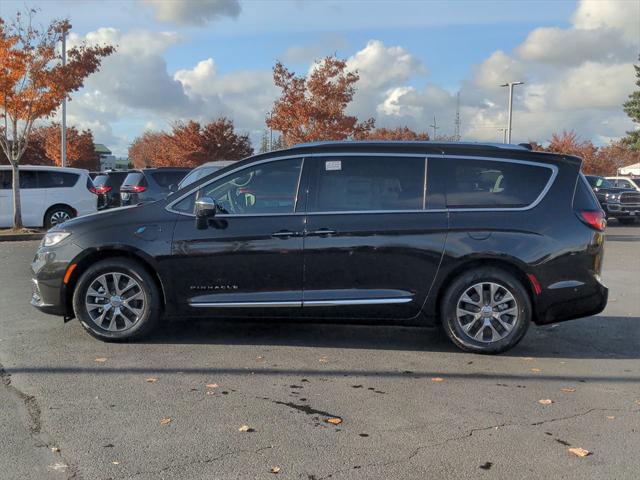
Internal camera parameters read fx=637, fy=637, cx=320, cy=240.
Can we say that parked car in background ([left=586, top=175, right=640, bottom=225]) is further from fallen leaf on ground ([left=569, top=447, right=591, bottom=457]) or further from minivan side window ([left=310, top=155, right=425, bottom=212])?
fallen leaf on ground ([left=569, top=447, right=591, bottom=457])

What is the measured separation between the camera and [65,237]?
19.4 ft

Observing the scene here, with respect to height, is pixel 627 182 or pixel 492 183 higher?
pixel 627 182

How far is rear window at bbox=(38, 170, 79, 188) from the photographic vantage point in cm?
1652

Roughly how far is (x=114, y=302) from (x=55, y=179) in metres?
12.0

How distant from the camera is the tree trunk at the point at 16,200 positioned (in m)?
16.0

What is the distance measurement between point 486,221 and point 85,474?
385 cm

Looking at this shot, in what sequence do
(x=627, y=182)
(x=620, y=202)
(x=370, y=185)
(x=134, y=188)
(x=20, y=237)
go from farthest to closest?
(x=627, y=182), (x=620, y=202), (x=134, y=188), (x=20, y=237), (x=370, y=185)

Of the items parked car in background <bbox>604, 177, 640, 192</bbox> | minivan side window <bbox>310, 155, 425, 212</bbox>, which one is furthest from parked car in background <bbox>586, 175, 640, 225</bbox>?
minivan side window <bbox>310, 155, 425, 212</bbox>

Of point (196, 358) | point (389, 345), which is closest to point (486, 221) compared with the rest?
point (389, 345)

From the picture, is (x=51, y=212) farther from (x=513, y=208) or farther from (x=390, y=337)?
(x=513, y=208)

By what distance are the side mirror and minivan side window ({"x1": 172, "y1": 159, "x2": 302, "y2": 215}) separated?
140 millimetres

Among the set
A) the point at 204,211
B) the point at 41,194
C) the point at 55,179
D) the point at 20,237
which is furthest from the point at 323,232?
the point at 41,194

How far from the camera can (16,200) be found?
53.1 feet

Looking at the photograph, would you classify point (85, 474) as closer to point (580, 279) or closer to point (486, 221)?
point (486, 221)
